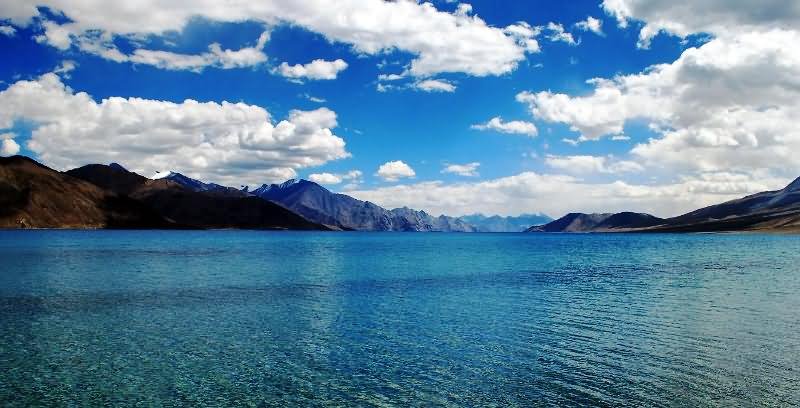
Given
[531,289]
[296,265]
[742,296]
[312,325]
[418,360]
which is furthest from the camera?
[296,265]

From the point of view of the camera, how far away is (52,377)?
94.8 feet

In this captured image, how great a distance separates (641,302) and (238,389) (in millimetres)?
43731

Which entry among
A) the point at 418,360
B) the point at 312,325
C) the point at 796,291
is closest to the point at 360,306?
the point at 312,325

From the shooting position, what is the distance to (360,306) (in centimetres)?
5403

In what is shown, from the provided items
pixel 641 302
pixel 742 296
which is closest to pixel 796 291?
pixel 742 296

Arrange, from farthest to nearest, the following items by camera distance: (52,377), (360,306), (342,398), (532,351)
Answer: (360,306) < (532,351) < (52,377) < (342,398)

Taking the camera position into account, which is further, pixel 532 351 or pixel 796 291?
pixel 796 291

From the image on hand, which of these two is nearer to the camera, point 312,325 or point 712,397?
point 712,397

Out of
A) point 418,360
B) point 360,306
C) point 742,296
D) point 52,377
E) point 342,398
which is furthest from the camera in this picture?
point 742,296

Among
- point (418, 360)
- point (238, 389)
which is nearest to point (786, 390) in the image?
point (418, 360)

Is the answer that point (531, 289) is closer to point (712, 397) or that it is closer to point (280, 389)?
point (712, 397)

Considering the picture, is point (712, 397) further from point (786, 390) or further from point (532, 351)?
point (532, 351)

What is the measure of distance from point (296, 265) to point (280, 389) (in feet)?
269

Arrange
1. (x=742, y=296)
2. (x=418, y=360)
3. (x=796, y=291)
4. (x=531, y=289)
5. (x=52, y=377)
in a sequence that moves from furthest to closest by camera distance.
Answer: (x=531, y=289)
(x=796, y=291)
(x=742, y=296)
(x=418, y=360)
(x=52, y=377)
